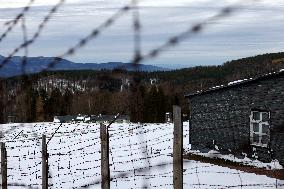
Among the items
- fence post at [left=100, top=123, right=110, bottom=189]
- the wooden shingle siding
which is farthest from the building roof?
fence post at [left=100, top=123, right=110, bottom=189]

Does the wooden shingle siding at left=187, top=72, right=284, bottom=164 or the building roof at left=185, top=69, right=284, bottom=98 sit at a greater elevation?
the building roof at left=185, top=69, right=284, bottom=98

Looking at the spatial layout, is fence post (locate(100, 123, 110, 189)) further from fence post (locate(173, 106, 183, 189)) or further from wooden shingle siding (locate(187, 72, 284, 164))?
wooden shingle siding (locate(187, 72, 284, 164))

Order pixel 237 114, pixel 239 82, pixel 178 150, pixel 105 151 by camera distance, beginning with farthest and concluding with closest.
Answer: pixel 237 114
pixel 239 82
pixel 105 151
pixel 178 150

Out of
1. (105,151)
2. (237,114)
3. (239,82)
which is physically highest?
(239,82)

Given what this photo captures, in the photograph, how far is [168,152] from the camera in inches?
733

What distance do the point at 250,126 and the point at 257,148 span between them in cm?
86

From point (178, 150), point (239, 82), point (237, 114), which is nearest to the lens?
point (178, 150)

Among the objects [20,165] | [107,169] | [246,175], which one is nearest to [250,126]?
[246,175]

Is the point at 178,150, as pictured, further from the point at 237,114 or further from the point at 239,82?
the point at 237,114

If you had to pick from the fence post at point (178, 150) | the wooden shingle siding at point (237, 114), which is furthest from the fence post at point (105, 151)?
the wooden shingle siding at point (237, 114)

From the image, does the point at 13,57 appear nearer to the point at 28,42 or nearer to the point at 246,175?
the point at 28,42

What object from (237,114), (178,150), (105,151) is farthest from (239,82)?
(178,150)

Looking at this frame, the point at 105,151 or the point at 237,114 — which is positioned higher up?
the point at 105,151

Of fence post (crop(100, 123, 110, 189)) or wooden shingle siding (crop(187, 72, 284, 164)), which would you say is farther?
wooden shingle siding (crop(187, 72, 284, 164))
